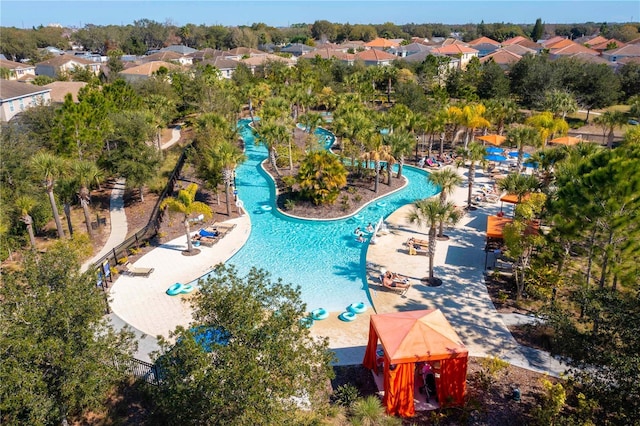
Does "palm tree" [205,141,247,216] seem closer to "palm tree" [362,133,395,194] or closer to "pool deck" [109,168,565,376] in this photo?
"pool deck" [109,168,565,376]

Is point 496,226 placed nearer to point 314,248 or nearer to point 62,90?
point 314,248

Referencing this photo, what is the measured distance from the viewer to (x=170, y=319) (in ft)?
67.7

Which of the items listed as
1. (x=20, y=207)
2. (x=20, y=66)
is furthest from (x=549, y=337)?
(x=20, y=66)

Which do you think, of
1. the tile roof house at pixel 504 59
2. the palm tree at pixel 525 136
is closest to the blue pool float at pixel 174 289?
the palm tree at pixel 525 136

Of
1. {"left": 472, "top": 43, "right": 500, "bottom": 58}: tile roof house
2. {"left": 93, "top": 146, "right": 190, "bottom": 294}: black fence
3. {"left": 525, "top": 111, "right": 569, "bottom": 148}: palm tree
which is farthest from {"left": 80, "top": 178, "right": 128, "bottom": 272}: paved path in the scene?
{"left": 472, "top": 43, "right": 500, "bottom": 58}: tile roof house

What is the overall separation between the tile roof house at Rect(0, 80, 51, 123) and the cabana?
160 ft

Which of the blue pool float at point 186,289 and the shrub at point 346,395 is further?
the blue pool float at point 186,289

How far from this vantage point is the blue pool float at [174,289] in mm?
22573

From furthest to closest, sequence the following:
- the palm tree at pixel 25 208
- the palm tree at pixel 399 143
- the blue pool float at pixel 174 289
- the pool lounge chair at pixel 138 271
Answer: the palm tree at pixel 399 143 < the palm tree at pixel 25 208 < the pool lounge chair at pixel 138 271 < the blue pool float at pixel 174 289

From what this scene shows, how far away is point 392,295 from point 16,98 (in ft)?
169

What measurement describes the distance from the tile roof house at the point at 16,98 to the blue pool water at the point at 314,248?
31.9 m

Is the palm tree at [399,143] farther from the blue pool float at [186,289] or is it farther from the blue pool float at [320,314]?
the blue pool float at [186,289]

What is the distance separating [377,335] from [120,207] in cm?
2552

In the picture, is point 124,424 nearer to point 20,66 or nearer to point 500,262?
point 500,262
